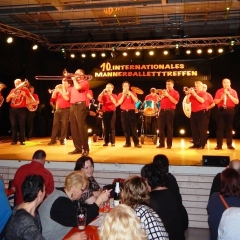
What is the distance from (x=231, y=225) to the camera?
2.58 m

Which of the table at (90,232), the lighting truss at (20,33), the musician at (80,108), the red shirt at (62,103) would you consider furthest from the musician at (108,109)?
the table at (90,232)

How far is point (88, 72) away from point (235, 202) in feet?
33.8

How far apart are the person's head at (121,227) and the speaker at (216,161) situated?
4198 millimetres

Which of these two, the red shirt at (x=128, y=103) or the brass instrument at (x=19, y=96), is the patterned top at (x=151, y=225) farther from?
the brass instrument at (x=19, y=96)

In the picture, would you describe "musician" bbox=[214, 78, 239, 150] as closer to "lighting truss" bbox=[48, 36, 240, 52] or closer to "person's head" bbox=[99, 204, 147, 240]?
"lighting truss" bbox=[48, 36, 240, 52]

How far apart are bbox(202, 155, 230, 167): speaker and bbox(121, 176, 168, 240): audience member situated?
3.13 m

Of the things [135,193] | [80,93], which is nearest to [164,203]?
[135,193]

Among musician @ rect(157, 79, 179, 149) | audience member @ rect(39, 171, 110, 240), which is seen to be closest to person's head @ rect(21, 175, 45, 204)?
audience member @ rect(39, 171, 110, 240)

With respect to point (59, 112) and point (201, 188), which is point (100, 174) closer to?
point (201, 188)

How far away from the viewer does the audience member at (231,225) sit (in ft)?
8.41

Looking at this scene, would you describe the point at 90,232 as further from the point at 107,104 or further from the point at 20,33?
the point at 20,33

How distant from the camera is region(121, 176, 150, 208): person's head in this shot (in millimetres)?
2697

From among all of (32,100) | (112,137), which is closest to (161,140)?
(112,137)

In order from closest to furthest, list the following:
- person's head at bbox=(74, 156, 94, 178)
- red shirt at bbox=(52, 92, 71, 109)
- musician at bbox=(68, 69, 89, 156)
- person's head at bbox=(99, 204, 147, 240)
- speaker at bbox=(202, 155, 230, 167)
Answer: person's head at bbox=(99, 204, 147, 240) < person's head at bbox=(74, 156, 94, 178) < speaker at bbox=(202, 155, 230, 167) < musician at bbox=(68, 69, 89, 156) < red shirt at bbox=(52, 92, 71, 109)
